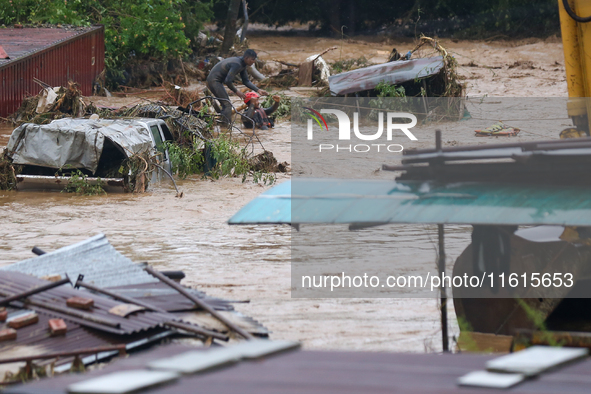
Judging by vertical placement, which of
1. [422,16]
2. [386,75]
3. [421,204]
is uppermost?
[422,16]

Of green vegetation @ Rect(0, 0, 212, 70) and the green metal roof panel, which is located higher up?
green vegetation @ Rect(0, 0, 212, 70)

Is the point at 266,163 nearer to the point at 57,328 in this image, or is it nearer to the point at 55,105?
the point at 55,105

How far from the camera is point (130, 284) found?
521 centimetres

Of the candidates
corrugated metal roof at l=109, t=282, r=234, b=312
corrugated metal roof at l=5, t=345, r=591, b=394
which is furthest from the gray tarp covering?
corrugated metal roof at l=5, t=345, r=591, b=394

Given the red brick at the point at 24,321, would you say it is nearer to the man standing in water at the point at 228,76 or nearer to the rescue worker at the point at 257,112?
the man standing in water at the point at 228,76

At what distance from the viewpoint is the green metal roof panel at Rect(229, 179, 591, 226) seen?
3.44 m

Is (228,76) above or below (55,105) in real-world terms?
above

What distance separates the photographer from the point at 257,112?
1781 cm

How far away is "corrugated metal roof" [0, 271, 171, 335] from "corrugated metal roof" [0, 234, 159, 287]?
1.26 feet

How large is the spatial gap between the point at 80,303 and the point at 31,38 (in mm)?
17653

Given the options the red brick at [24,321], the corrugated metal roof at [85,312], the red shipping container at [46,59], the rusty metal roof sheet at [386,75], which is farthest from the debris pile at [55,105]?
the red brick at [24,321]

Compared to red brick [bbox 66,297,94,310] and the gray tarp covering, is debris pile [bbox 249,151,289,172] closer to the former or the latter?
the gray tarp covering

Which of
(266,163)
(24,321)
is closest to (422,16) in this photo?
(266,163)

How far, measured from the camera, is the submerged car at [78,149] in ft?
36.3
